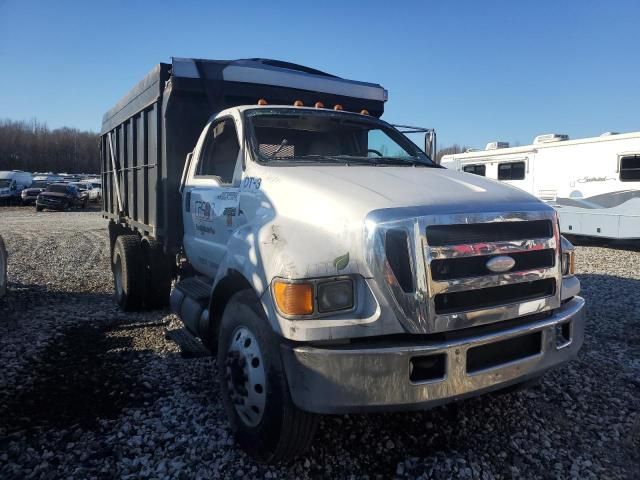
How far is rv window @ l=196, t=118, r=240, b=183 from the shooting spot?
14.0 feet

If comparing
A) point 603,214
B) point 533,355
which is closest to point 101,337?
point 533,355

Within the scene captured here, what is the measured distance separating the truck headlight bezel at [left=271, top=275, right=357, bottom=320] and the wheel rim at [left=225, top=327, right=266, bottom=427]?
45 centimetres

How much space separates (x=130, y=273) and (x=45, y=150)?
94.2m

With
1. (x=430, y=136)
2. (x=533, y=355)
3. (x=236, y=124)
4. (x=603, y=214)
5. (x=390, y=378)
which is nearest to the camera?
(x=390, y=378)

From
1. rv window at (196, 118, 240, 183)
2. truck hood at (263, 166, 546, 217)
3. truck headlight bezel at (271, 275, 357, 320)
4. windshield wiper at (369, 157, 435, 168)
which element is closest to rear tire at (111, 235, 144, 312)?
rv window at (196, 118, 240, 183)

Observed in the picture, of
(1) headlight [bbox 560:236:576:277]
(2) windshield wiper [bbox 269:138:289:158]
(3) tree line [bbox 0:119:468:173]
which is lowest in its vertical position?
(1) headlight [bbox 560:236:576:277]

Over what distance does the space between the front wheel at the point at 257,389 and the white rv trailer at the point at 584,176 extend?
1240cm

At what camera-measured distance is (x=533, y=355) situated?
9.56ft

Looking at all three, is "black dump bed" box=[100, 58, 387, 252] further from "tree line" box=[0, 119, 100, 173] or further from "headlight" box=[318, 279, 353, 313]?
"tree line" box=[0, 119, 100, 173]

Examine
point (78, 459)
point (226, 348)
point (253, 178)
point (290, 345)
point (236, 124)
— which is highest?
point (236, 124)

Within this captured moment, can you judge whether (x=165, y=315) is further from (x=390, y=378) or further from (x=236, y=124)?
(x=390, y=378)

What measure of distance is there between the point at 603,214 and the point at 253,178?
12.5 meters

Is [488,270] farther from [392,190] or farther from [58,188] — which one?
[58,188]

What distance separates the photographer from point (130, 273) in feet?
20.8
